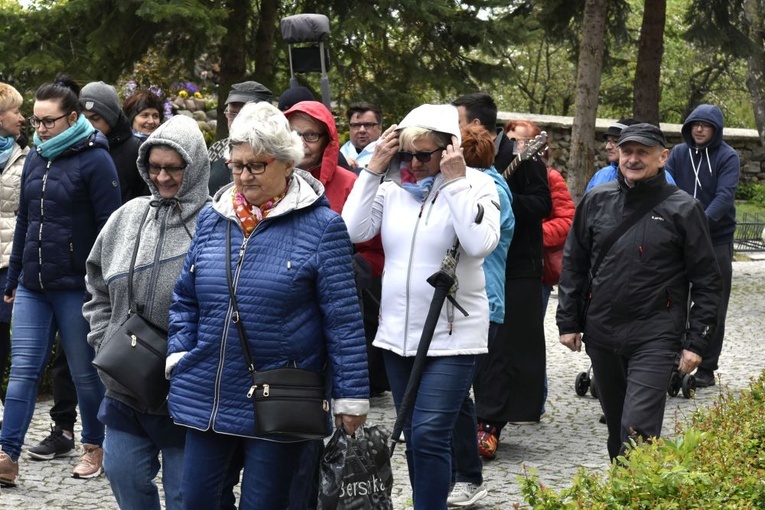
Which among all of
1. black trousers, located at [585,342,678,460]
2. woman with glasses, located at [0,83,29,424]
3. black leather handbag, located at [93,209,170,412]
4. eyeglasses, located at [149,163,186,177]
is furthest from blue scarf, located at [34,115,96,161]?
black trousers, located at [585,342,678,460]

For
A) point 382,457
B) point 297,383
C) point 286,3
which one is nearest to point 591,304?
point 382,457

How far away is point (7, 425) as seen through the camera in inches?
243

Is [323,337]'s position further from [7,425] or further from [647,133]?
[7,425]

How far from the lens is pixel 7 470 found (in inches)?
243

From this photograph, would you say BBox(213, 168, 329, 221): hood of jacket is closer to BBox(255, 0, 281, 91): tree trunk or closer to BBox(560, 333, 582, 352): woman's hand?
BBox(560, 333, 582, 352): woman's hand

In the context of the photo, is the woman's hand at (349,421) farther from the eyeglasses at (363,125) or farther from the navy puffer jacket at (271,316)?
the eyeglasses at (363,125)

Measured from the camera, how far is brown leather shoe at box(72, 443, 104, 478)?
6410 millimetres

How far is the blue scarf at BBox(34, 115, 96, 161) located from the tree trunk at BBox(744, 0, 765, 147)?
13.4 metres

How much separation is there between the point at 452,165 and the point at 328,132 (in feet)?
2.66

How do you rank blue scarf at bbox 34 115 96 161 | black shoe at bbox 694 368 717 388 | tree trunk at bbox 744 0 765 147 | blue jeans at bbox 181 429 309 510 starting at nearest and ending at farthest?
blue jeans at bbox 181 429 309 510, blue scarf at bbox 34 115 96 161, black shoe at bbox 694 368 717 388, tree trunk at bbox 744 0 765 147

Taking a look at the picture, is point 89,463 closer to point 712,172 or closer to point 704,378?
point 704,378

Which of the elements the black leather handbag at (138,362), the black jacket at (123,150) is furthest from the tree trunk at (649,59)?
the black leather handbag at (138,362)

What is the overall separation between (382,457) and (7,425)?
2553 millimetres

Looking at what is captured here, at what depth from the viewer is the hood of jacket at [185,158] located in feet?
15.1
